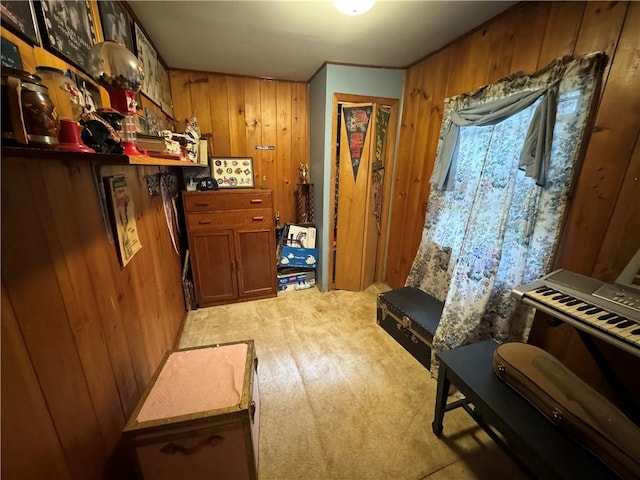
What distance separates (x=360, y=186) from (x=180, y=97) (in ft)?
6.47

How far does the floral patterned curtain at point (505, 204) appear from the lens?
4.14 feet

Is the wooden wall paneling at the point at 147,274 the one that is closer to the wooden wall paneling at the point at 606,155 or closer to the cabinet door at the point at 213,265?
the cabinet door at the point at 213,265

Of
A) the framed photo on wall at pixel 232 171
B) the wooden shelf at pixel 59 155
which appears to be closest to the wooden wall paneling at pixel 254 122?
the framed photo on wall at pixel 232 171

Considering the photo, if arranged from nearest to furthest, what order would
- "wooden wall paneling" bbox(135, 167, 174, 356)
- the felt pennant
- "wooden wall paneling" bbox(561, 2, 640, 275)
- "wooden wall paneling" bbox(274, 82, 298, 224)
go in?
"wooden wall paneling" bbox(561, 2, 640, 275)
"wooden wall paneling" bbox(135, 167, 174, 356)
the felt pennant
"wooden wall paneling" bbox(274, 82, 298, 224)

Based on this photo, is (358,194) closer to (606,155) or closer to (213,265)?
(213,265)

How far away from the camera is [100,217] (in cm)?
103

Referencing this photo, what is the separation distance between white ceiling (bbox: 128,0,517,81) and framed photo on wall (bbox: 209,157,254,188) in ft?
2.76

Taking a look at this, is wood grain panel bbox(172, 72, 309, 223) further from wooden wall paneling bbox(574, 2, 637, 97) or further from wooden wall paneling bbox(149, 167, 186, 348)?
wooden wall paneling bbox(574, 2, 637, 97)

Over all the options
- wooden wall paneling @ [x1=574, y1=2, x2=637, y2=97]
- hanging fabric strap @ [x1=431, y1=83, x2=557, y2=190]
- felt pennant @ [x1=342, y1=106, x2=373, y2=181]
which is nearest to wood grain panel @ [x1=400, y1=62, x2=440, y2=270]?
hanging fabric strap @ [x1=431, y1=83, x2=557, y2=190]

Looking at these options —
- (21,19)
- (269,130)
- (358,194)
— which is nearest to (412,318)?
(358,194)

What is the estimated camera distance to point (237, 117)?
2707mm

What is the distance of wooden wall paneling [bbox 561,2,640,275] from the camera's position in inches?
42.2

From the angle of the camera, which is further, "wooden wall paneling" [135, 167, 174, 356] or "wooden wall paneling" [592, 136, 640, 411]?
"wooden wall paneling" [135, 167, 174, 356]

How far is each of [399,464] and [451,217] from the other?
1.57 m
